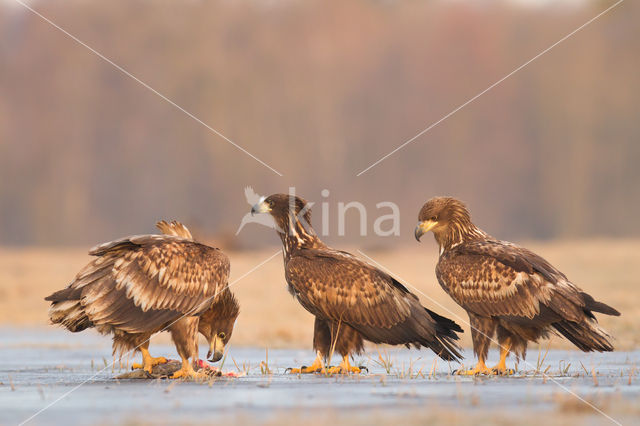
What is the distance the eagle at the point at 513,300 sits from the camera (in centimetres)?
1116

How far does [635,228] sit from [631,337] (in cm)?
3736

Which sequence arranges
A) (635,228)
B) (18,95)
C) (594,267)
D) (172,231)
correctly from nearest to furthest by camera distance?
(172,231) → (594,267) → (635,228) → (18,95)

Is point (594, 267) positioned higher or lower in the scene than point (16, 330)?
higher

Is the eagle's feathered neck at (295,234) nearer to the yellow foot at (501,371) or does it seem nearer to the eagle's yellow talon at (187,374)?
the eagle's yellow talon at (187,374)

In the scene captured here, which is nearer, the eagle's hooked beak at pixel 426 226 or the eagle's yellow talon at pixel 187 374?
the eagle's yellow talon at pixel 187 374

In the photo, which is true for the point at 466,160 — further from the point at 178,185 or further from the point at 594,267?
the point at 594,267

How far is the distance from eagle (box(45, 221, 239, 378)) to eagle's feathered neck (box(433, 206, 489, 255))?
8.54 ft

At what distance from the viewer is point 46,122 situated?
55.6m

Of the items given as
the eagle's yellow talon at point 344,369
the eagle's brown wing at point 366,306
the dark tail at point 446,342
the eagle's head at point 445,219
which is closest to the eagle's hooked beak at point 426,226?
the eagle's head at point 445,219

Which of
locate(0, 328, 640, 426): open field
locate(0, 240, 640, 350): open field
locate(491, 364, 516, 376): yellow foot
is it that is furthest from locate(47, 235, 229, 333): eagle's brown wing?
locate(0, 240, 640, 350): open field

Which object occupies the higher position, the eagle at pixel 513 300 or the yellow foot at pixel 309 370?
the eagle at pixel 513 300

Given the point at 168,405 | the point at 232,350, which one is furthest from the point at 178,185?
the point at 168,405

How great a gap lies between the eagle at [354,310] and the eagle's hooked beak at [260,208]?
78cm

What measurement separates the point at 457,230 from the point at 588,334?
2.02 meters
